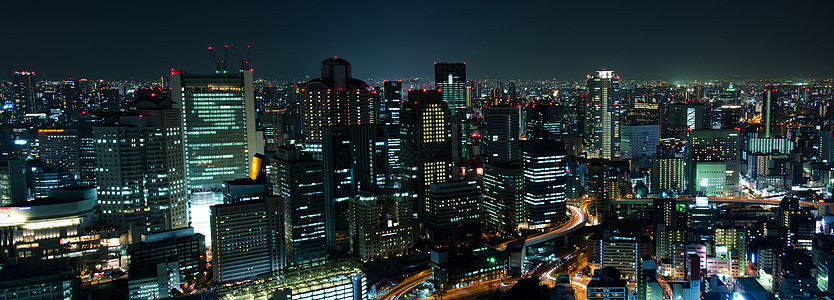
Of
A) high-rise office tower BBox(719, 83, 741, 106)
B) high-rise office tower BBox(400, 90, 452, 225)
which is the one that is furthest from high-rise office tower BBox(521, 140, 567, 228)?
high-rise office tower BBox(719, 83, 741, 106)

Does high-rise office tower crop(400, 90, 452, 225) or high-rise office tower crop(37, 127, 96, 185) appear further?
high-rise office tower crop(37, 127, 96, 185)

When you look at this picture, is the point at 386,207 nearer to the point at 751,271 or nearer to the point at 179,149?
the point at 179,149

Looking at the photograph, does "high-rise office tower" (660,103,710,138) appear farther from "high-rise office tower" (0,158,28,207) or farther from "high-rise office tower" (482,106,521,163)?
"high-rise office tower" (0,158,28,207)

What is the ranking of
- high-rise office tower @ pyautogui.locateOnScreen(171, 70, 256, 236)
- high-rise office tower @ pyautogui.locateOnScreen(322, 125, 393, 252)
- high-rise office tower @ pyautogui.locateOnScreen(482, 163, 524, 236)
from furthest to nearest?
high-rise office tower @ pyautogui.locateOnScreen(482, 163, 524, 236)
high-rise office tower @ pyautogui.locateOnScreen(171, 70, 256, 236)
high-rise office tower @ pyautogui.locateOnScreen(322, 125, 393, 252)

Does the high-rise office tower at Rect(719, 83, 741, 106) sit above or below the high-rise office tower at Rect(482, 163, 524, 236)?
above

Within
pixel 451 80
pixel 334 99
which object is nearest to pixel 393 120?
pixel 451 80

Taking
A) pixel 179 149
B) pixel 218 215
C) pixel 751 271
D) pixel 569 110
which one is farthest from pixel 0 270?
pixel 569 110
